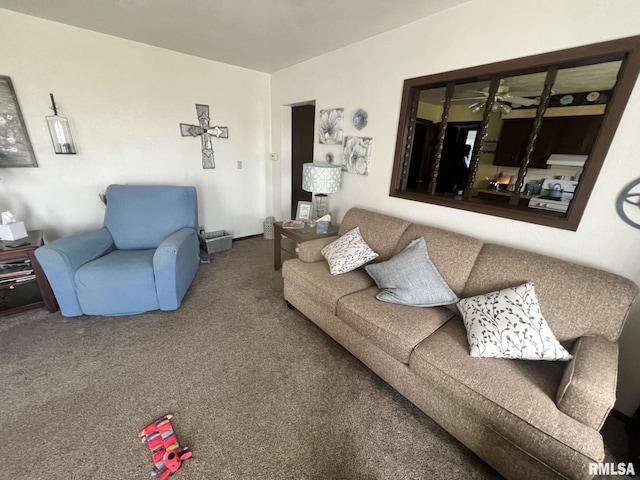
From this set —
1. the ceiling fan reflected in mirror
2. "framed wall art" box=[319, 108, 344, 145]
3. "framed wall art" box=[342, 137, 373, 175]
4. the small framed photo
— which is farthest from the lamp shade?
the ceiling fan reflected in mirror

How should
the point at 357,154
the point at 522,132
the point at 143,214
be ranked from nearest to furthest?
the point at 143,214, the point at 357,154, the point at 522,132

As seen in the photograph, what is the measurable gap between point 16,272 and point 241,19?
8.85ft

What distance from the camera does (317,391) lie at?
154cm

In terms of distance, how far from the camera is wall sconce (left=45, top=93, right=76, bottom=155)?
7.92 feet

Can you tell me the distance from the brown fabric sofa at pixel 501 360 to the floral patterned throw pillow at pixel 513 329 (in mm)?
62

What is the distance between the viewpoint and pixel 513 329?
1.25m

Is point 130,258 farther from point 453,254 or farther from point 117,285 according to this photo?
point 453,254

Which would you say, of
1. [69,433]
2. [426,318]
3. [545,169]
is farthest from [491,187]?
[69,433]

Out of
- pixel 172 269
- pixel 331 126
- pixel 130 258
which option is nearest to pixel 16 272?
pixel 130 258

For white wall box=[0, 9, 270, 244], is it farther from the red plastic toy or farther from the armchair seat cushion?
the red plastic toy

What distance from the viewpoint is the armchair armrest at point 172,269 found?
1997 mm

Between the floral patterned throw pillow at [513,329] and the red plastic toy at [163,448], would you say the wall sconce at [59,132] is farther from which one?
the floral patterned throw pillow at [513,329]

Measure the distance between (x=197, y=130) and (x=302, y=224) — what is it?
190cm

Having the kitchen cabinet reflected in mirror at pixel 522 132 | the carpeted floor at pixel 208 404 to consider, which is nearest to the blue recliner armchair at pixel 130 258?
the carpeted floor at pixel 208 404
